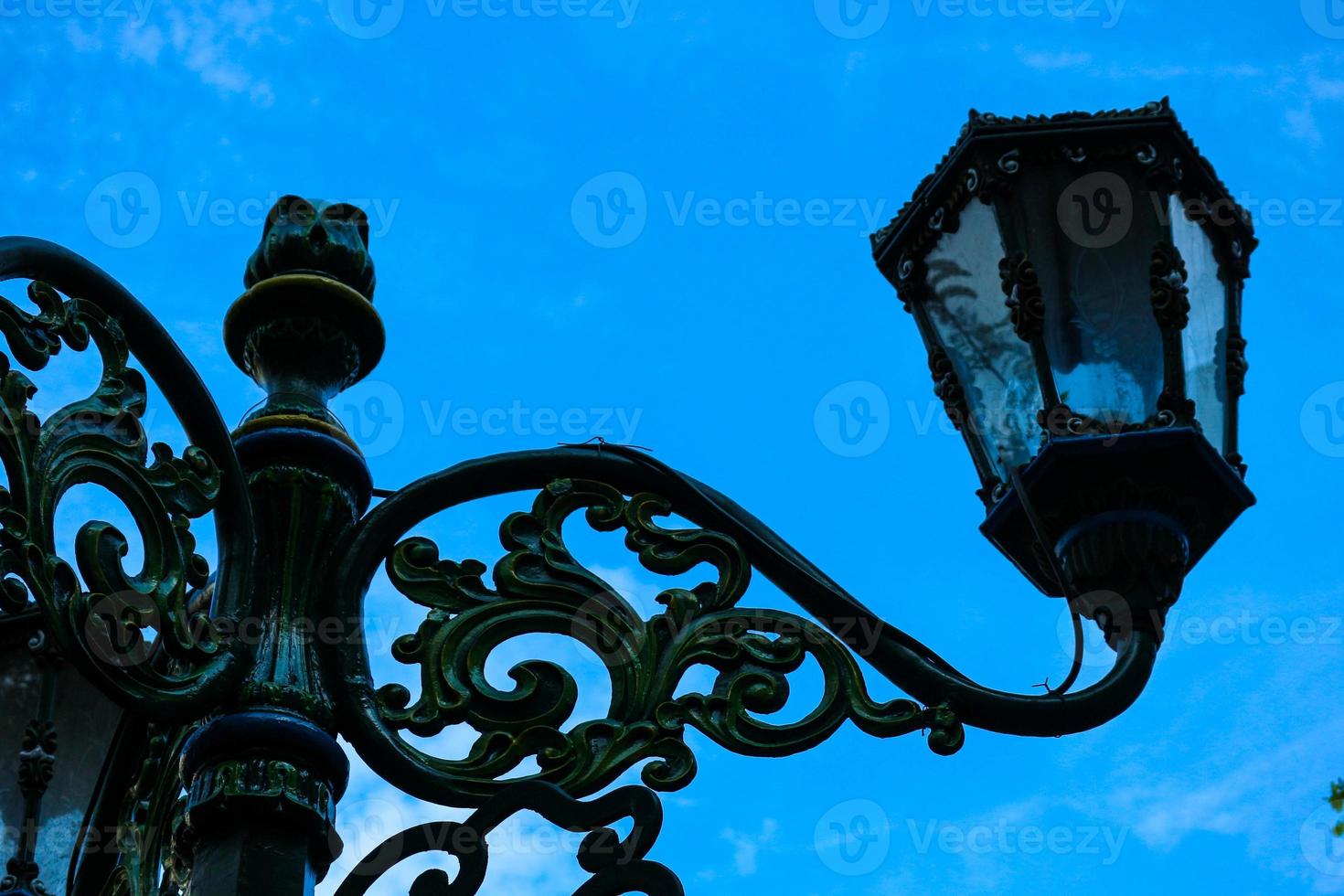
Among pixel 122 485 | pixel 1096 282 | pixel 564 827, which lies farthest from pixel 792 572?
pixel 122 485

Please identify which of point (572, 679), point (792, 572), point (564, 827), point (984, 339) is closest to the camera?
point (564, 827)

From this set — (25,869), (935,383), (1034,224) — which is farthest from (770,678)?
(25,869)

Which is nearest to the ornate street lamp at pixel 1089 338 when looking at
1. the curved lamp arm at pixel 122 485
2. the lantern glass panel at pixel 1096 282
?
the lantern glass panel at pixel 1096 282

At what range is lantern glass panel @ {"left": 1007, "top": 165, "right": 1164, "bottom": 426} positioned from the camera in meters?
4.32

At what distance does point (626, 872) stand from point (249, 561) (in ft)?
3.03

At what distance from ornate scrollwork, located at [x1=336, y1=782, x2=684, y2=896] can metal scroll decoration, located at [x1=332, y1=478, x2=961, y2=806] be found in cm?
8

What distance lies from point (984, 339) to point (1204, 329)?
0.47m

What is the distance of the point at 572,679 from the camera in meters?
4.08

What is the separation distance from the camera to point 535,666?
4094mm

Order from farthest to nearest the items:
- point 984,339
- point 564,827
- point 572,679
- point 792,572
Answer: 1. point 984,339
2. point 792,572
3. point 572,679
4. point 564,827

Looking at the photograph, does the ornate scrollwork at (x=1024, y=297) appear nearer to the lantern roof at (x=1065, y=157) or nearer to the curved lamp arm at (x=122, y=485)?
the lantern roof at (x=1065, y=157)

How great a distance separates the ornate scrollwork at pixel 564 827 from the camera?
12.3ft

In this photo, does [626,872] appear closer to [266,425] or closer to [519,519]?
[519,519]

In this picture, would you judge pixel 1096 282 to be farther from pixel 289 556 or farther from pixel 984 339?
pixel 289 556
